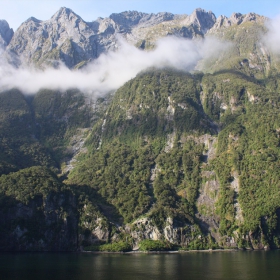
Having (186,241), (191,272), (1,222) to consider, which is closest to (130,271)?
(191,272)

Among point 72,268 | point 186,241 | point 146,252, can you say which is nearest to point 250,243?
point 186,241

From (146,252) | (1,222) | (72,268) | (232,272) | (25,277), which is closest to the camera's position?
(25,277)

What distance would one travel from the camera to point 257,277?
92.6m

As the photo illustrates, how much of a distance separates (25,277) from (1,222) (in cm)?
11534

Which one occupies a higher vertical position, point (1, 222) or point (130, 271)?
Answer: point (1, 222)

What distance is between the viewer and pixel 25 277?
303 ft

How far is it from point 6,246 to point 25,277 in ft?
345

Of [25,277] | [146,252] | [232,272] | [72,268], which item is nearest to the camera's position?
[25,277]

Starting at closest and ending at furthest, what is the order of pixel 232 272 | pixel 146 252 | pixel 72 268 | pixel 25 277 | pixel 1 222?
pixel 25 277 < pixel 232 272 < pixel 72 268 < pixel 146 252 < pixel 1 222

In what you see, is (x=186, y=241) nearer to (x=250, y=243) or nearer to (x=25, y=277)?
(x=250, y=243)

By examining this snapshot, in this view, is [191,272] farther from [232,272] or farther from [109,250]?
[109,250]

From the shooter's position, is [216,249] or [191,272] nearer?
[191,272]

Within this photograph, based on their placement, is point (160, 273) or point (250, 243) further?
point (250, 243)

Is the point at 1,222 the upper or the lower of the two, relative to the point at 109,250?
upper
